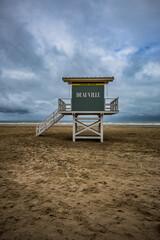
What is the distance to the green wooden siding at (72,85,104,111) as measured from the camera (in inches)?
459

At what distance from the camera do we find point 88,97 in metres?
11.7

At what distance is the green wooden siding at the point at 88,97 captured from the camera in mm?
11664

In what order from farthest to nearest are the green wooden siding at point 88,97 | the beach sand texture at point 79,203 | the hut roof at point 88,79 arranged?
the green wooden siding at point 88,97 < the hut roof at point 88,79 < the beach sand texture at point 79,203

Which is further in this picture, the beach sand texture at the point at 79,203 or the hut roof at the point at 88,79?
the hut roof at the point at 88,79

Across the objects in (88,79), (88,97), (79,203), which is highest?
(88,79)

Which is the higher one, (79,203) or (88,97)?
(88,97)

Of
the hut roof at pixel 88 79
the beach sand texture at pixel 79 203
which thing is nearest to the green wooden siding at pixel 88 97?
the hut roof at pixel 88 79

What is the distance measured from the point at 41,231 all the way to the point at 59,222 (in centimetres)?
39

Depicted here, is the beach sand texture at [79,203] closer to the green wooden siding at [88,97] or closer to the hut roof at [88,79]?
the green wooden siding at [88,97]

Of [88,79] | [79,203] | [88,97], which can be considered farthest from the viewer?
[88,97]

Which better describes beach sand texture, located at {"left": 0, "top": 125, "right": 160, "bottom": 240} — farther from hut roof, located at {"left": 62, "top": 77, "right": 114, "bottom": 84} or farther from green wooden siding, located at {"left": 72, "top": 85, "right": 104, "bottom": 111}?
hut roof, located at {"left": 62, "top": 77, "right": 114, "bottom": 84}

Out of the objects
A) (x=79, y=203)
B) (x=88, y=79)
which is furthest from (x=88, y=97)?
(x=79, y=203)

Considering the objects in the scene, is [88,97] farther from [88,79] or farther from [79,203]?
[79,203]

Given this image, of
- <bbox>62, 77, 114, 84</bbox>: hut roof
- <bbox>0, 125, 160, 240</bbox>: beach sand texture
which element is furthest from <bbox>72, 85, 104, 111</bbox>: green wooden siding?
<bbox>0, 125, 160, 240</bbox>: beach sand texture
